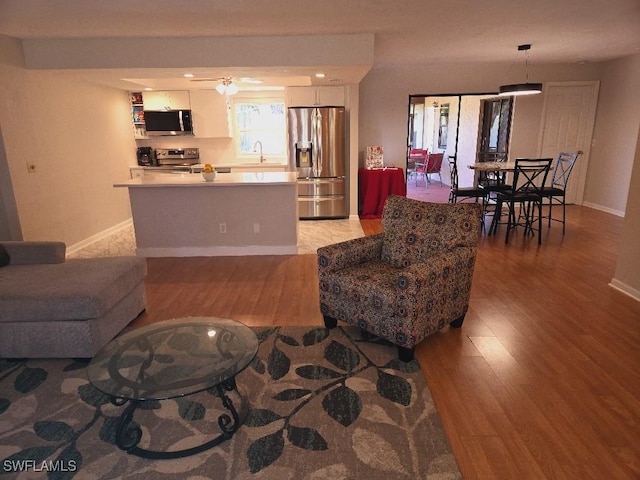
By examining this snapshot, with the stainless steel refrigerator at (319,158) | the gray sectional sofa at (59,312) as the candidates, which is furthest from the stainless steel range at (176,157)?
the gray sectional sofa at (59,312)

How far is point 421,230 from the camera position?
2.84 meters

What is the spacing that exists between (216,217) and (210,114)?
279 centimetres

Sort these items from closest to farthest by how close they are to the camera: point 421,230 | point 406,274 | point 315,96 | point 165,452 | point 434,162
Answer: point 165,452, point 406,274, point 421,230, point 315,96, point 434,162

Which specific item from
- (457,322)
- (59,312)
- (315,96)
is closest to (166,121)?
(315,96)

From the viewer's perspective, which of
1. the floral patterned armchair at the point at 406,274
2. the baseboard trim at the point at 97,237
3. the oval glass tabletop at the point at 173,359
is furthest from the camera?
the baseboard trim at the point at 97,237

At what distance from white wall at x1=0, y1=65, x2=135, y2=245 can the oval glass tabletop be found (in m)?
3.19

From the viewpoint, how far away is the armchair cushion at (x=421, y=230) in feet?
8.80

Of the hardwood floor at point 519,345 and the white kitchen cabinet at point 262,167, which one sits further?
the white kitchen cabinet at point 262,167

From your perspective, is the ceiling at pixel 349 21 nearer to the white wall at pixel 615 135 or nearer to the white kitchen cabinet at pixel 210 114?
the white wall at pixel 615 135

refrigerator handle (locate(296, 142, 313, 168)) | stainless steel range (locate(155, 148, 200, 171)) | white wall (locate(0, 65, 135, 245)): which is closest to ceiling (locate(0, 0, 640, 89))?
white wall (locate(0, 65, 135, 245))

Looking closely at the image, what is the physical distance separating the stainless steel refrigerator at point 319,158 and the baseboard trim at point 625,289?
386 cm

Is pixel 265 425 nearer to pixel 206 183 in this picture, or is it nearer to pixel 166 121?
pixel 206 183

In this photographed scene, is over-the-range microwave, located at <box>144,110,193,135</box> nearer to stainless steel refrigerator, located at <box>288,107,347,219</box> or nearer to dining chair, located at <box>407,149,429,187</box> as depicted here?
stainless steel refrigerator, located at <box>288,107,347,219</box>

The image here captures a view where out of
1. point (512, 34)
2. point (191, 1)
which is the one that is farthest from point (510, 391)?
point (512, 34)
